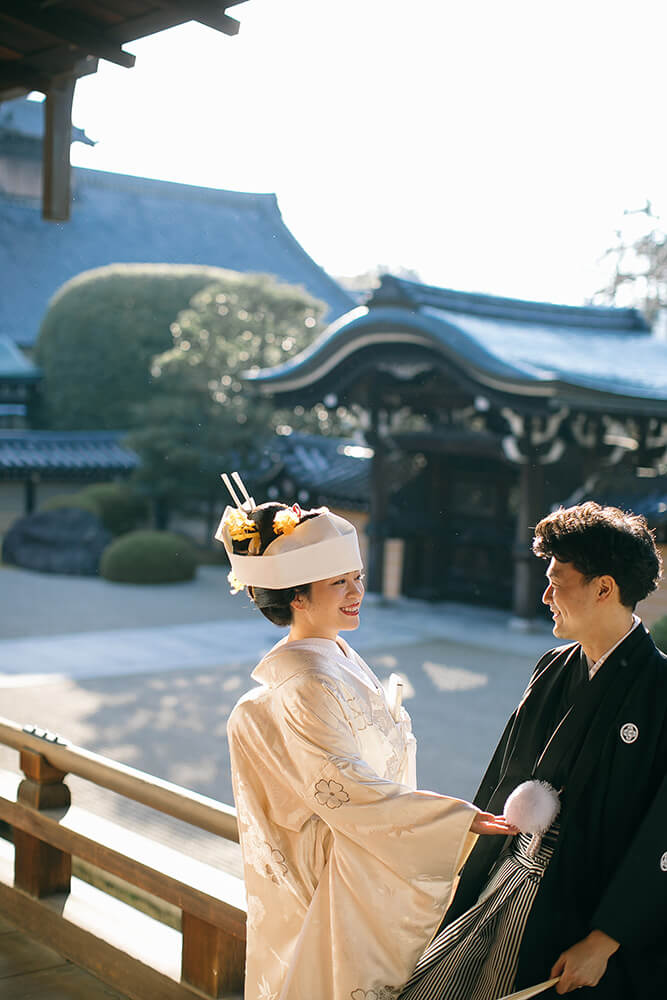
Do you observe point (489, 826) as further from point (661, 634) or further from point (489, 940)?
point (661, 634)

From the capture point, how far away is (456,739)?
18.9 ft

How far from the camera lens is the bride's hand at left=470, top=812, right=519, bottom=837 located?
4.49 ft

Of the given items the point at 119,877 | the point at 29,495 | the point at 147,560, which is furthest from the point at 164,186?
the point at 119,877

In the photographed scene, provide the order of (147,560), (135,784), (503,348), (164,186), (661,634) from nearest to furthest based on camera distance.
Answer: (135,784), (661,634), (503,348), (147,560), (164,186)

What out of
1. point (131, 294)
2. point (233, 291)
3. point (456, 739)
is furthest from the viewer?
point (131, 294)

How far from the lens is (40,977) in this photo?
2223 mm

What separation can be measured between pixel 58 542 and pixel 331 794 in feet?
37.9

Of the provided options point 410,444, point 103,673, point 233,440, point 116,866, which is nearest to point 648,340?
point 410,444

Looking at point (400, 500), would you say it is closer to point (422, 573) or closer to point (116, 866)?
point (422, 573)

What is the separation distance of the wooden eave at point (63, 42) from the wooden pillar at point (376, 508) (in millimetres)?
7968

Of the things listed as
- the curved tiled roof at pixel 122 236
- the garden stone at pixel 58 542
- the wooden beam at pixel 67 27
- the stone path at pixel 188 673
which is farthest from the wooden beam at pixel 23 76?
the curved tiled roof at pixel 122 236

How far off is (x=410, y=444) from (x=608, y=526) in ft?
30.5

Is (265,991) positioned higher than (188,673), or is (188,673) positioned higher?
(265,991)

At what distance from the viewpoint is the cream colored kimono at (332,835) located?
139cm
